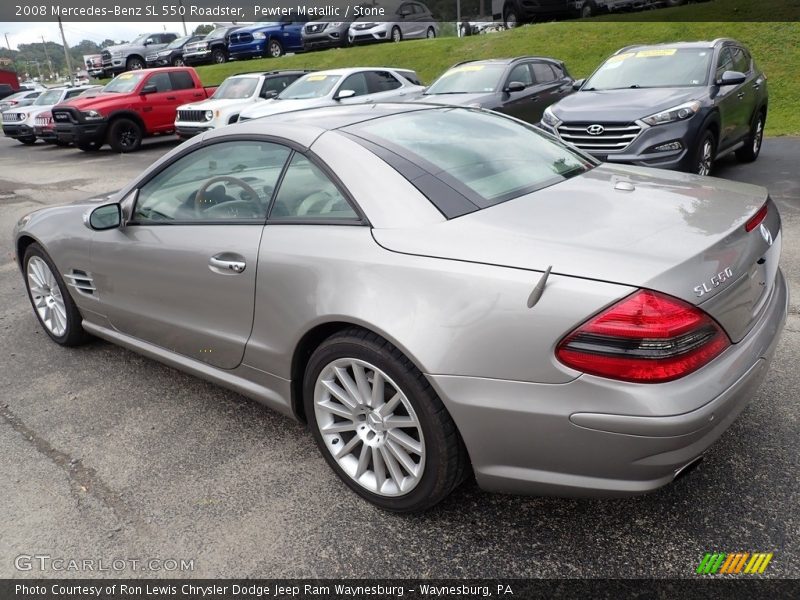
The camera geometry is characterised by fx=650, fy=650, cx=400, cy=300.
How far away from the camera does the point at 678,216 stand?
2.33 m

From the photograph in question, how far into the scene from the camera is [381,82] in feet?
42.1

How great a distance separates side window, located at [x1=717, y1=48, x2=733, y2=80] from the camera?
7.33m

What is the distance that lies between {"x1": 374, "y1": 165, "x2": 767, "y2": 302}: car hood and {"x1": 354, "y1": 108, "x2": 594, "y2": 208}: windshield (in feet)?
0.46

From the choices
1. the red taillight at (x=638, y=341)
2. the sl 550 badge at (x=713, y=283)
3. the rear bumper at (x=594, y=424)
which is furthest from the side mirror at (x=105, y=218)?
the sl 550 badge at (x=713, y=283)

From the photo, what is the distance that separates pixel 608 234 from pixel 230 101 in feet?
40.9

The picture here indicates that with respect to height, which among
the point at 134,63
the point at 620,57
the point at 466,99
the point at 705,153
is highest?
the point at 620,57

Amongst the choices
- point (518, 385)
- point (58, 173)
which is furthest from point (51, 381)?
point (58, 173)

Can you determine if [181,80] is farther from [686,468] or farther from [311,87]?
[686,468]

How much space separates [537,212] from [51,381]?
3043mm

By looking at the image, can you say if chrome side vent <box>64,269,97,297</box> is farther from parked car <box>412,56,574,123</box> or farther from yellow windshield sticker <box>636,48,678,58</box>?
yellow windshield sticker <box>636,48,678,58</box>

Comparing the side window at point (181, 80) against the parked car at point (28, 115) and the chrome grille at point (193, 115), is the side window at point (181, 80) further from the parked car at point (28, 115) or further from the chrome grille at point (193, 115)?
the parked car at point (28, 115)

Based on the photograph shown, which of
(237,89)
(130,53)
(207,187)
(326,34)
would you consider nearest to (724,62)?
(207,187)

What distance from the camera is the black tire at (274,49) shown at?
24.5 metres

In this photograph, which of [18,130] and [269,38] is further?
[269,38]
